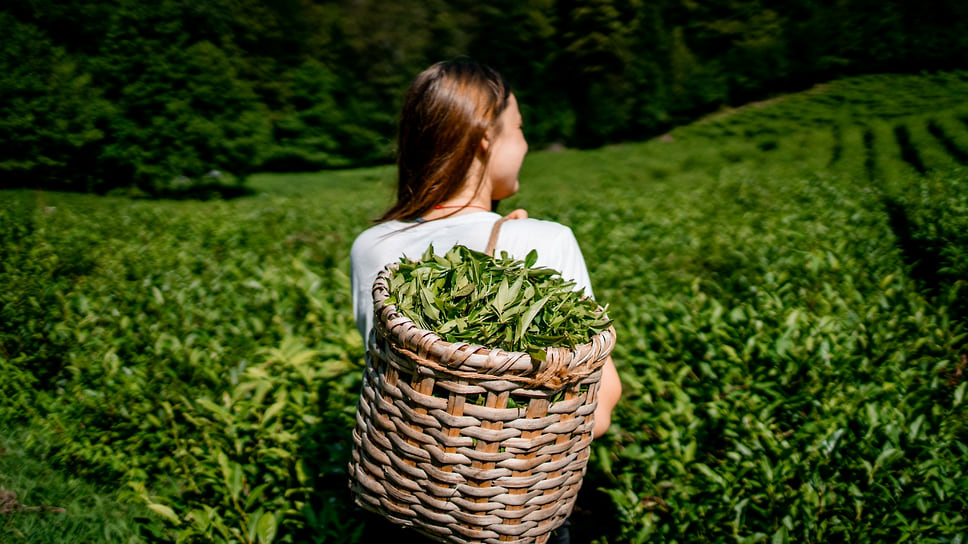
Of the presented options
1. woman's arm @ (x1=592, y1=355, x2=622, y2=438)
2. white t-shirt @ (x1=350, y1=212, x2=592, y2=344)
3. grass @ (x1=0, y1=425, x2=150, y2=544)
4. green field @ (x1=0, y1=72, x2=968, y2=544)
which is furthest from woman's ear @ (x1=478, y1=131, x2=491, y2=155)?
grass @ (x1=0, y1=425, x2=150, y2=544)

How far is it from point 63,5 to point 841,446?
26.2ft

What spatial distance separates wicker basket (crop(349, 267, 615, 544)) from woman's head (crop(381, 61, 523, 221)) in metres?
0.41

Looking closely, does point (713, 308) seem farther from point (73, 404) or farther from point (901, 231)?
point (73, 404)

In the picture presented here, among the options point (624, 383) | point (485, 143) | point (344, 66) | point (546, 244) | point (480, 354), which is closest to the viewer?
point (480, 354)

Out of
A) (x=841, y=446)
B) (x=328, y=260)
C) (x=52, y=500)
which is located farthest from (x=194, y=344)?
(x=841, y=446)

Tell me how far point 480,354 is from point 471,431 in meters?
0.16

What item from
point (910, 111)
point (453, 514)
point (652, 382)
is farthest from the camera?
point (910, 111)

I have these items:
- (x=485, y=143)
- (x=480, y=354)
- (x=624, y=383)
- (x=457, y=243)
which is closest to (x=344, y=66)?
(x=624, y=383)

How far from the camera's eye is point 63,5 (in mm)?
6242

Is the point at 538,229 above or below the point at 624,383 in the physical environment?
above

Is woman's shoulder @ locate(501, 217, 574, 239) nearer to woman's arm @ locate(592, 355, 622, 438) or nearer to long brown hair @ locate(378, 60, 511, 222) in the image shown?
long brown hair @ locate(378, 60, 511, 222)

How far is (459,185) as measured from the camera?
1.48m

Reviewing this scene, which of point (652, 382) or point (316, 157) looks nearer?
point (652, 382)

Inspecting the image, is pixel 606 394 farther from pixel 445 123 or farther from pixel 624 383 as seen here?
pixel 624 383
